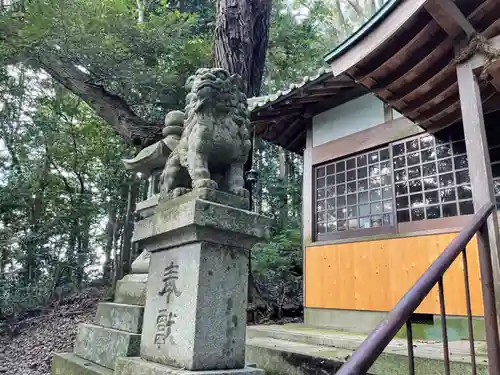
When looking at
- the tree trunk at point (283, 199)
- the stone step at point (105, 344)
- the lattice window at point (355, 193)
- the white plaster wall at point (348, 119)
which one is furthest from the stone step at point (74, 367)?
the tree trunk at point (283, 199)

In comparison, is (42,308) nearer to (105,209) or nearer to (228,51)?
(105,209)

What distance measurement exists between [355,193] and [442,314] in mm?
4894

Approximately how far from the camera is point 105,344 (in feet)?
10.5

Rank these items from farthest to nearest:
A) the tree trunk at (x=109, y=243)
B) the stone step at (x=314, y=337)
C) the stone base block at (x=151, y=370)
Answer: the tree trunk at (x=109, y=243)
the stone step at (x=314, y=337)
the stone base block at (x=151, y=370)

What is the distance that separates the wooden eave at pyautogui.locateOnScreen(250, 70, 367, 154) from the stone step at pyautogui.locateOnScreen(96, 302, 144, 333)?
13.1ft

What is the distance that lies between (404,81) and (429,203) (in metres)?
1.87

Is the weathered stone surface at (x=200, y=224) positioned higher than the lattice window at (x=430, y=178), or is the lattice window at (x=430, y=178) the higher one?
the lattice window at (x=430, y=178)

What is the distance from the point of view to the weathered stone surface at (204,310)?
220cm

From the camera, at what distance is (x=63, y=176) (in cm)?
1282

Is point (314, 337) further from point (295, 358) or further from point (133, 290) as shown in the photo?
point (133, 290)

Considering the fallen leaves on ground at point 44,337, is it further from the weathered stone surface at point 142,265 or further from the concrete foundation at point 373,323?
the concrete foundation at point 373,323

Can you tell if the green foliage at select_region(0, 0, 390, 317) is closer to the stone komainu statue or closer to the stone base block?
the stone komainu statue

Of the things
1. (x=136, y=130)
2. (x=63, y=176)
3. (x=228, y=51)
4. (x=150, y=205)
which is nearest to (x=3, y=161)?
(x=63, y=176)

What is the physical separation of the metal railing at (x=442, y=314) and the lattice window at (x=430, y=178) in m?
2.95
